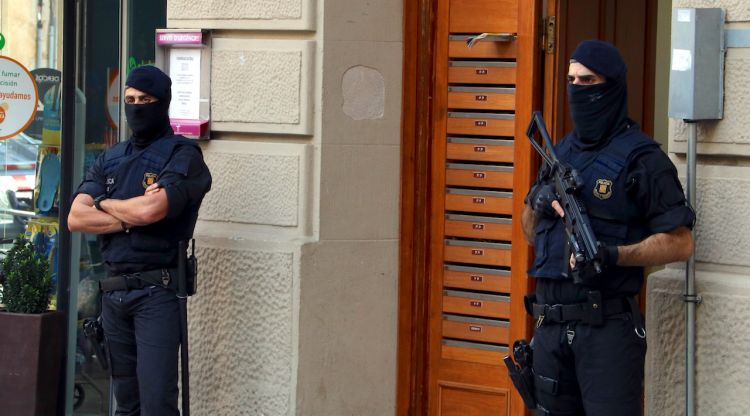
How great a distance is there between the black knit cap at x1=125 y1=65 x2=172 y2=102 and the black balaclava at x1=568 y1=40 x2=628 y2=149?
2.03 m

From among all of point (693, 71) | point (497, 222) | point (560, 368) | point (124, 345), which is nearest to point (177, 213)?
point (124, 345)

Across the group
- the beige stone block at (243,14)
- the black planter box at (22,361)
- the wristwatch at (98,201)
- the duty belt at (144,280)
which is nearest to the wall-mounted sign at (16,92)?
the black planter box at (22,361)

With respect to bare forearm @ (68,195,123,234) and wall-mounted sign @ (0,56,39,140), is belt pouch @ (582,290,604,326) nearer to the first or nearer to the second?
bare forearm @ (68,195,123,234)

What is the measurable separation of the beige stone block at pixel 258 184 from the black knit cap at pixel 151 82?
56 cm

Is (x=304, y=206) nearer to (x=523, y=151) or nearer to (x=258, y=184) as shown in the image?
(x=258, y=184)

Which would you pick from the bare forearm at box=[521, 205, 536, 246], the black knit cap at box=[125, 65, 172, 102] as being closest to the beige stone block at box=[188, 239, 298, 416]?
the black knit cap at box=[125, 65, 172, 102]

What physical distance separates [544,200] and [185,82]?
97.8 inches

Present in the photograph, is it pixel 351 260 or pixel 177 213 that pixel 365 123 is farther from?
pixel 177 213

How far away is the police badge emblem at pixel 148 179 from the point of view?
5.62m

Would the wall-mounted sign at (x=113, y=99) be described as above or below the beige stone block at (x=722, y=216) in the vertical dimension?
above

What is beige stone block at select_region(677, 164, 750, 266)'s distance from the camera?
15.1ft

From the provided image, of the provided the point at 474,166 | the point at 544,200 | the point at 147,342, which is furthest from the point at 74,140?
the point at 544,200

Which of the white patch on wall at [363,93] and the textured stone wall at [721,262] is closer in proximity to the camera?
the textured stone wall at [721,262]

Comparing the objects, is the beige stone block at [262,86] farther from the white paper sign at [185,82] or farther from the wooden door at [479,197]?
the wooden door at [479,197]
